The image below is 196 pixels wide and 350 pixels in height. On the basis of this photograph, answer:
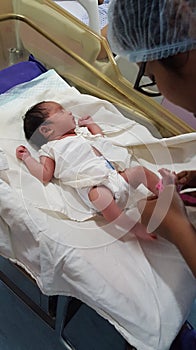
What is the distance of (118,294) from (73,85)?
0.87m

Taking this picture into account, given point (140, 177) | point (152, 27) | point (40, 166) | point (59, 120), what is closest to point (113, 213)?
point (140, 177)

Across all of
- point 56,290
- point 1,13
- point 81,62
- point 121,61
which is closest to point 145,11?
point 56,290

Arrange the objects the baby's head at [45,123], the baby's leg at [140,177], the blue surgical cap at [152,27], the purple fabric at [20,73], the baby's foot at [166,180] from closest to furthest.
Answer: the blue surgical cap at [152,27], the baby's foot at [166,180], the baby's leg at [140,177], the baby's head at [45,123], the purple fabric at [20,73]

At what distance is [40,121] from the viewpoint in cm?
139

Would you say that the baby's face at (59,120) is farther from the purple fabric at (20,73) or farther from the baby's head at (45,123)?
the purple fabric at (20,73)

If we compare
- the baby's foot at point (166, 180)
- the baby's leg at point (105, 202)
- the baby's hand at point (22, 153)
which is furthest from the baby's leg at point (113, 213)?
the baby's hand at point (22, 153)

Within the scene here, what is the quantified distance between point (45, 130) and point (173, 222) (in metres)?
0.56

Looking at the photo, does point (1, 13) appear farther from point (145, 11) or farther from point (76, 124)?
point (145, 11)

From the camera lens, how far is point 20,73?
1665mm

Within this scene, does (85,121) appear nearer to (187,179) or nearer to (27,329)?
(187,179)

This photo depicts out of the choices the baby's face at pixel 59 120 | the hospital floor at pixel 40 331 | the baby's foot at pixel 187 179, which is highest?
the baby's face at pixel 59 120

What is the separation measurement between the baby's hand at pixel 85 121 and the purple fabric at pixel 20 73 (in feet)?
0.95

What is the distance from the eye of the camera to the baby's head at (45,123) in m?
1.39

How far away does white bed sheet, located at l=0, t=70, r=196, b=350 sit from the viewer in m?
1.03
